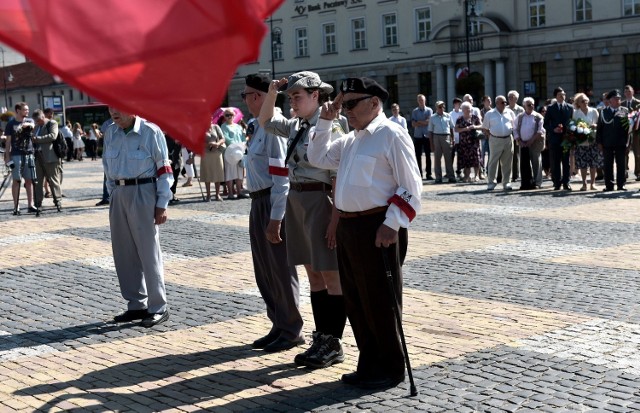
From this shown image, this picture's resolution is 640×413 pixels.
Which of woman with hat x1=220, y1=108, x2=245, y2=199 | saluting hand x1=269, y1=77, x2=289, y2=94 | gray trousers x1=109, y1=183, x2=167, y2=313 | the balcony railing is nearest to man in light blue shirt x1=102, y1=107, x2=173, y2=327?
gray trousers x1=109, y1=183, x2=167, y2=313

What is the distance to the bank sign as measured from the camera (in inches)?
2547

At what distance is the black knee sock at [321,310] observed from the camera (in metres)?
6.76

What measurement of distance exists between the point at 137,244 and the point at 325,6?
59.8m

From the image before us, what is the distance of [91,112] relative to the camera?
191ft

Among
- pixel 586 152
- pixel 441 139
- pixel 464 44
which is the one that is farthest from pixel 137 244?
pixel 464 44

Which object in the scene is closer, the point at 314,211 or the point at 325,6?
the point at 314,211

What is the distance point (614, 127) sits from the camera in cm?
1953

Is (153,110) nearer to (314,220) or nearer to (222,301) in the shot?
(314,220)

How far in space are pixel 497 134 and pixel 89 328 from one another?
45.4 feet

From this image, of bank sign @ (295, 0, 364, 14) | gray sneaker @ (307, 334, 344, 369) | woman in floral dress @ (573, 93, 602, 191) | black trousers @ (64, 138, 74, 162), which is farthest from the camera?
bank sign @ (295, 0, 364, 14)

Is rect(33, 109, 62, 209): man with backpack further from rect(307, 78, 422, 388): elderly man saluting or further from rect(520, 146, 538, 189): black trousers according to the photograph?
rect(307, 78, 422, 388): elderly man saluting

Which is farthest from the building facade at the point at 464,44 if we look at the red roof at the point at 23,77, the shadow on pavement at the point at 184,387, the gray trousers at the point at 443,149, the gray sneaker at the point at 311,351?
the shadow on pavement at the point at 184,387

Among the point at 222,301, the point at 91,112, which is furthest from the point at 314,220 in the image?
the point at 91,112

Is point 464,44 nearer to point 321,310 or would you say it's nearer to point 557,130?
point 557,130
